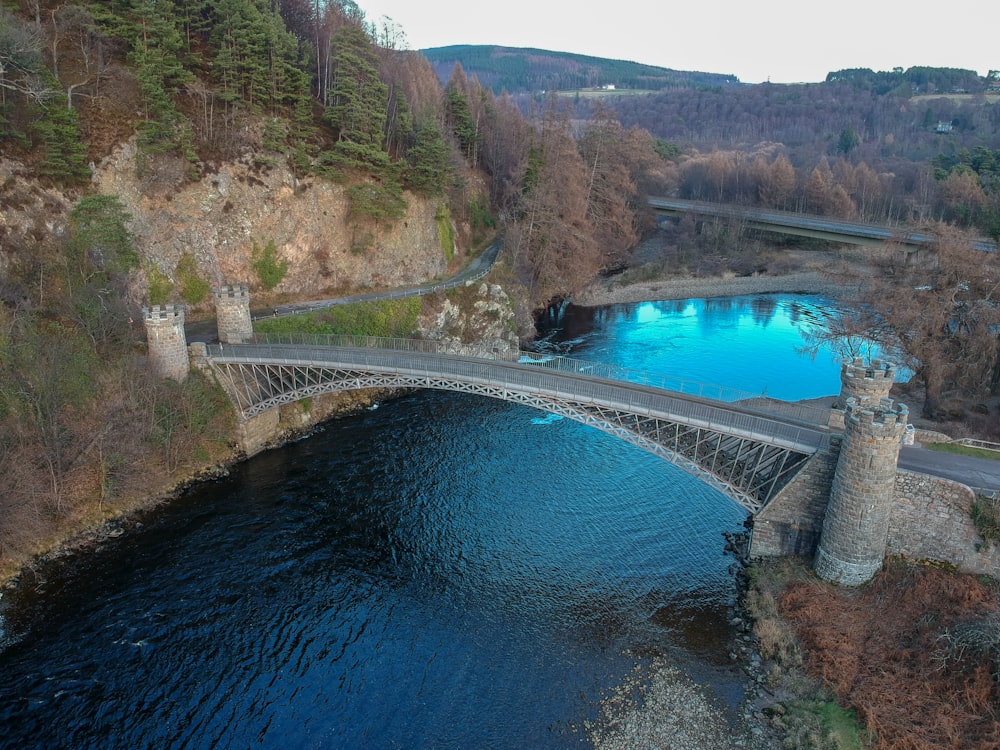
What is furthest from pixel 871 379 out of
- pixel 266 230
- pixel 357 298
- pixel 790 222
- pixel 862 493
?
pixel 790 222

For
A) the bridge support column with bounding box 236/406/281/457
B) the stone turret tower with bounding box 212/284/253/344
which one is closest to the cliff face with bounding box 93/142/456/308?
the stone turret tower with bounding box 212/284/253/344

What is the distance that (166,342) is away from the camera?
35.5 meters

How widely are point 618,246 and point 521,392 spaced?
55410 millimetres

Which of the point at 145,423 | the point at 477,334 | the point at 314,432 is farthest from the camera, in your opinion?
the point at 477,334

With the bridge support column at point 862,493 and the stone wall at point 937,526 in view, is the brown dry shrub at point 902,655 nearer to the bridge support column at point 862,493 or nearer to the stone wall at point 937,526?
the stone wall at point 937,526

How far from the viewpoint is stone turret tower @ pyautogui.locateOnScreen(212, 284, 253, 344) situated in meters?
38.2

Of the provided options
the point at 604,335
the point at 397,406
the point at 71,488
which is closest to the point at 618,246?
the point at 604,335

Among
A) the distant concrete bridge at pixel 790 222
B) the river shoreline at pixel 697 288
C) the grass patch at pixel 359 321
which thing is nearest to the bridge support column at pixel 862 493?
the grass patch at pixel 359 321

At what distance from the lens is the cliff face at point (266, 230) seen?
4269cm

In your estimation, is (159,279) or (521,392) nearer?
(521,392)

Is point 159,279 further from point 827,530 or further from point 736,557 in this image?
point 827,530

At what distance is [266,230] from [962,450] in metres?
45.2

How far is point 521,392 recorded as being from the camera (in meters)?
29.4

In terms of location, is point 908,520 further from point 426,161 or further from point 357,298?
point 426,161
